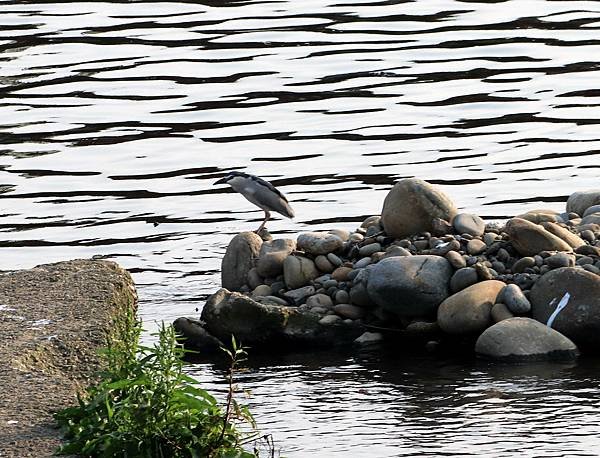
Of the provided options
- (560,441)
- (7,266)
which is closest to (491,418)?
(560,441)

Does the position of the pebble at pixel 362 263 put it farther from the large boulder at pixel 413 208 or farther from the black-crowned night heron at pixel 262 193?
the black-crowned night heron at pixel 262 193

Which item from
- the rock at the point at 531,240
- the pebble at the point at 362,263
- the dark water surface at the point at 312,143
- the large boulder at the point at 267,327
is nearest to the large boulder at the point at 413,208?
the pebble at the point at 362,263

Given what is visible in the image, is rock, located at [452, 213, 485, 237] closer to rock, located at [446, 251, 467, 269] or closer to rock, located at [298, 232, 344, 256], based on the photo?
rock, located at [446, 251, 467, 269]

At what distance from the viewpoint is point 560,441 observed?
7.93 metres

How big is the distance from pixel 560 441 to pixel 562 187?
21.2ft

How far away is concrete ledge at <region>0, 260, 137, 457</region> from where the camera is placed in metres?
6.16

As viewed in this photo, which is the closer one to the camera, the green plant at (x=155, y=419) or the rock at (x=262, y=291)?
the green plant at (x=155, y=419)

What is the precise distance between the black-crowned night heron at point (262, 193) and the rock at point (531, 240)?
→ 8.40ft

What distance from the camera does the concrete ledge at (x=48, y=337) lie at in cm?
616

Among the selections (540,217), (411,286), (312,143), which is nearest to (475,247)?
(411,286)

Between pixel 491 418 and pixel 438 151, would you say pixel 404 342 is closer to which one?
pixel 491 418

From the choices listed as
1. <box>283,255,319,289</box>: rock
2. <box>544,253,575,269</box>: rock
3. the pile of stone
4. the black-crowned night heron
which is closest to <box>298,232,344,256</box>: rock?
the pile of stone

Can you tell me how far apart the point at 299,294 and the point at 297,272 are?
0.77 ft

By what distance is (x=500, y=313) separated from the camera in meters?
9.99
